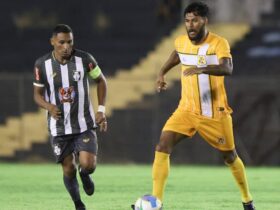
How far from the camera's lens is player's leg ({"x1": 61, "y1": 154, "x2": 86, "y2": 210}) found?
30.5 feet

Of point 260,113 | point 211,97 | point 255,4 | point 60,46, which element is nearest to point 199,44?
point 211,97

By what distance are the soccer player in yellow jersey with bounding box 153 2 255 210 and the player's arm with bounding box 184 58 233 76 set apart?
0.29 ft

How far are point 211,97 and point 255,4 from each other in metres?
15.7

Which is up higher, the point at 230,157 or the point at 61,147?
the point at 61,147

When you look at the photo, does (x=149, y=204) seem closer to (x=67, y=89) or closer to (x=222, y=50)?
(x=67, y=89)

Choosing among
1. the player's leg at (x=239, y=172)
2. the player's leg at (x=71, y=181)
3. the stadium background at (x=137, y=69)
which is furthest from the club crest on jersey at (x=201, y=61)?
the stadium background at (x=137, y=69)

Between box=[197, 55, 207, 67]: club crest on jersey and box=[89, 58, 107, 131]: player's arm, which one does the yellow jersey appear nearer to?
box=[197, 55, 207, 67]: club crest on jersey

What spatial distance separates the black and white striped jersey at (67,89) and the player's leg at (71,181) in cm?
27

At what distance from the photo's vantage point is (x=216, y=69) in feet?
28.6

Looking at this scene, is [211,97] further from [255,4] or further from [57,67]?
[255,4]

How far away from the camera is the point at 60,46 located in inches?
364

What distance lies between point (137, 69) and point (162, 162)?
15331 mm

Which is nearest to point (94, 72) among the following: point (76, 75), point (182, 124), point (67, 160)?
point (76, 75)

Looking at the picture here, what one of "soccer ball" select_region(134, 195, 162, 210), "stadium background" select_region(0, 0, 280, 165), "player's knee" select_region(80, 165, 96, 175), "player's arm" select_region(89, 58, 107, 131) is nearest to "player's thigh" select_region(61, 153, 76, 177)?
"player's knee" select_region(80, 165, 96, 175)
